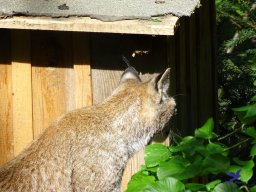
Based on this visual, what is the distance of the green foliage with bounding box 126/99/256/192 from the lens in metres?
3.47

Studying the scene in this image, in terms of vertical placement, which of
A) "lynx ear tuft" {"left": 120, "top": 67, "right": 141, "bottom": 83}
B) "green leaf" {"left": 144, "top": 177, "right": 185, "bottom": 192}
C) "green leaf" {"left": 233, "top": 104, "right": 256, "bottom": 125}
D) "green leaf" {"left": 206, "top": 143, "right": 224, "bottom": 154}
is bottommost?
"green leaf" {"left": 144, "top": 177, "right": 185, "bottom": 192}

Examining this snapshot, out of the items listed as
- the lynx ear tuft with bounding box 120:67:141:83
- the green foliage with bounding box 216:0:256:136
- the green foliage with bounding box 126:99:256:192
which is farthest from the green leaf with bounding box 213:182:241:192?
the green foliage with bounding box 216:0:256:136

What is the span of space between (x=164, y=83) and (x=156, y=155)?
2.31 ft

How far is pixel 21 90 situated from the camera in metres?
4.75

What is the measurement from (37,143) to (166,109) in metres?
0.94

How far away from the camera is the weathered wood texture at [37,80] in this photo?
470 centimetres

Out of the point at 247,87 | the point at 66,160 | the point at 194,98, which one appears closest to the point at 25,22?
the point at 66,160

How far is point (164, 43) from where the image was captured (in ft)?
14.9

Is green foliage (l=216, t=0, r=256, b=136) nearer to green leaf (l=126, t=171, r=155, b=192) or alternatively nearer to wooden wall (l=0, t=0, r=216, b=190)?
wooden wall (l=0, t=0, r=216, b=190)

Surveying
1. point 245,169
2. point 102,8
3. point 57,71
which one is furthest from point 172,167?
point 57,71

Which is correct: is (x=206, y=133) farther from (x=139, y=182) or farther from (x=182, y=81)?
(x=182, y=81)

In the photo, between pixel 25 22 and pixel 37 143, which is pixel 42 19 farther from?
pixel 37 143

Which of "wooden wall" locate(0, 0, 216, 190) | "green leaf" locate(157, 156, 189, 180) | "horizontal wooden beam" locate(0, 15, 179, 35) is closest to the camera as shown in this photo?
"green leaf" locate(157, 156, 189, 180)

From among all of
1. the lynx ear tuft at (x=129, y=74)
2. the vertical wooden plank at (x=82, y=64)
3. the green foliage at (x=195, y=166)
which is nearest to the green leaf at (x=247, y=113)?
the green foliage at (x=195, y=166)
